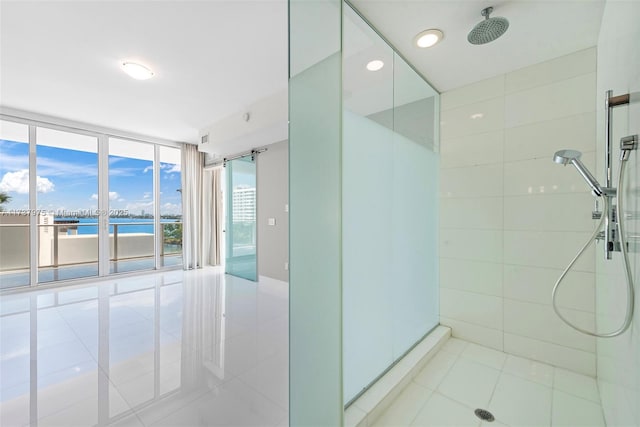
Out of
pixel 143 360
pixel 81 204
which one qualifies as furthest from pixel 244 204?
pixel 143 360

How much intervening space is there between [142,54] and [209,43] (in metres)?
0.75

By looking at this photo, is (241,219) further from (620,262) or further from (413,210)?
(620,262)

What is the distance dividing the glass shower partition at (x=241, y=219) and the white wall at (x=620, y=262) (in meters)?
4.34

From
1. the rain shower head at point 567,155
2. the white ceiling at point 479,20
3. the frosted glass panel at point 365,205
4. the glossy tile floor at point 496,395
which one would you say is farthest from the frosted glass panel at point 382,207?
the rain shower head at point 567,155

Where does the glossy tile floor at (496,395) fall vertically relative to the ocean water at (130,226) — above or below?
below

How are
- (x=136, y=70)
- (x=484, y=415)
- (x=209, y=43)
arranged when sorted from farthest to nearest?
(x=136, y=70)
(x=209, y=43)
(x=484, y=415)

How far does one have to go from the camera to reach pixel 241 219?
16.8ft

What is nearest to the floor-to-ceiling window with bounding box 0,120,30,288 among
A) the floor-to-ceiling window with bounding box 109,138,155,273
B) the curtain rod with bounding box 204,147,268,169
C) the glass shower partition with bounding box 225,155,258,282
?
the floor-to-ceiling window with bounding box 109,138,155,273

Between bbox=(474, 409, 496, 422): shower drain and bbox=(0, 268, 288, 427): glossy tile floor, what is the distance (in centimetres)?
117

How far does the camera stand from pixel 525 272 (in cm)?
216

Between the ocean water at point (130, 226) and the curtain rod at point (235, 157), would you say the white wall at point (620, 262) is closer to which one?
the curtain rod at point (235, 157)

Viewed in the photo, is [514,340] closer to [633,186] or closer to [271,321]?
[633,186]

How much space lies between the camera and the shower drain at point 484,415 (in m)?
1.53

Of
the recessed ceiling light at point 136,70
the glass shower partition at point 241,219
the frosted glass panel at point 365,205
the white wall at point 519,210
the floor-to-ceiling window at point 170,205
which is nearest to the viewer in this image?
the frosted glass panel at point 365,205
